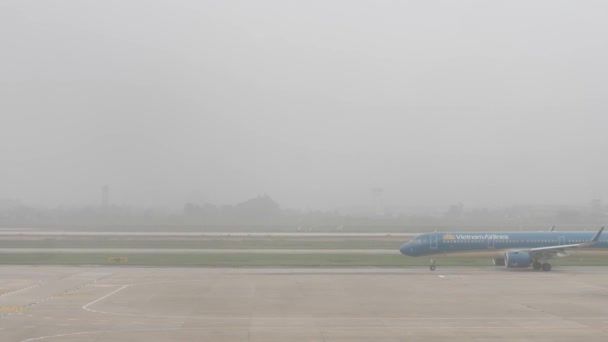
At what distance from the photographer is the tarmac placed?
26766 mm

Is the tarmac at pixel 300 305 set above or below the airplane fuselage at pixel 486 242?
below

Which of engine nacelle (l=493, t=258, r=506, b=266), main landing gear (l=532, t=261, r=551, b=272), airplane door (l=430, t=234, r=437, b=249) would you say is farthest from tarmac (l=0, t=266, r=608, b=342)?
engine nacelle (l=493, t=258, r=506, b=266)

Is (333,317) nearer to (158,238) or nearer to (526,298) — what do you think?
(526,298)

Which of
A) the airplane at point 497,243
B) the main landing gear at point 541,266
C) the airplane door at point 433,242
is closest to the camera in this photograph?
the main landing gear at point 541,266

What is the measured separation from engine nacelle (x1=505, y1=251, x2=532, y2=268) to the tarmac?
292cm

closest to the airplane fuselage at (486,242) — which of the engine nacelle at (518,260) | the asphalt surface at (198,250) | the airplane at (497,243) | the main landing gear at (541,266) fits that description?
the airplane at (497,243)

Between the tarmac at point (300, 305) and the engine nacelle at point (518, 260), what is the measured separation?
2925mm

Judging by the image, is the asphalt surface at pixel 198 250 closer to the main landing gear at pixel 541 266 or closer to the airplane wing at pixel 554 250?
the main landing gear at pixel 541 266

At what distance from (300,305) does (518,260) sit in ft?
87.1

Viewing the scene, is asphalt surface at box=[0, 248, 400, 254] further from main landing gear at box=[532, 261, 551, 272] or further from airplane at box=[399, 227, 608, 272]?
main landing gear at box=[532, 261, 551, 272]

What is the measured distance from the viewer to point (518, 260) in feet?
175

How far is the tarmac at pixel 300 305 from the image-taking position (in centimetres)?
2677

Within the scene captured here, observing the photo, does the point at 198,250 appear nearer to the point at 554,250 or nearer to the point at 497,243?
the point at 497,243

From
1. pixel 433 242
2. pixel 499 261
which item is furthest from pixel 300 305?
pixel 499 261
